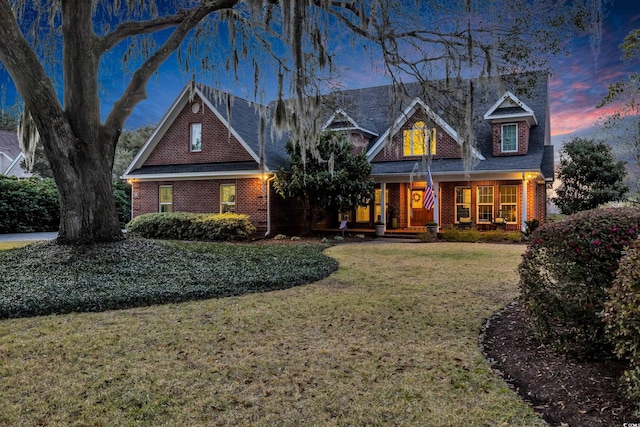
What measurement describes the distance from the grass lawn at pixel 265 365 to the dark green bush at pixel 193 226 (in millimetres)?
9676

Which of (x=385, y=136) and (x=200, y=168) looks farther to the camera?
(x=385, y=136)

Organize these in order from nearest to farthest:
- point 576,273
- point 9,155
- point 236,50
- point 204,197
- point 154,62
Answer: point 576,273 → point 154,62 → point 236,50 → point 204,197 → point 9,155

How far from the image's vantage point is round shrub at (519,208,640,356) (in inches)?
147

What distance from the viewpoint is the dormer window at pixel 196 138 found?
64.6 ft

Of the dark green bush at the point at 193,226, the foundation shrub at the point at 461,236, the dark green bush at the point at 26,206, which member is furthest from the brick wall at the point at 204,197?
the foundation shrub at the point at 461,236

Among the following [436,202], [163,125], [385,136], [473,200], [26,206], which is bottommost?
[26,206]

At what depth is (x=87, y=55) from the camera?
9820 millimetres

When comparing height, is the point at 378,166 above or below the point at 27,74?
below

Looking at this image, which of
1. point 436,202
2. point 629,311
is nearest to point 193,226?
point 436,202

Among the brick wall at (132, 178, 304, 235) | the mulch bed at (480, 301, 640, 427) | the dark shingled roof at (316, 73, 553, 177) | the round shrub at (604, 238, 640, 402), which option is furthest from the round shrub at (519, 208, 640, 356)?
the brick wall at (132, 178, 304, 235)

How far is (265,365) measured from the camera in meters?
4.10

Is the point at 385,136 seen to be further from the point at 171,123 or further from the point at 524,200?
the point at 171,123

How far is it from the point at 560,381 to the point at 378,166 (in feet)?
53.9

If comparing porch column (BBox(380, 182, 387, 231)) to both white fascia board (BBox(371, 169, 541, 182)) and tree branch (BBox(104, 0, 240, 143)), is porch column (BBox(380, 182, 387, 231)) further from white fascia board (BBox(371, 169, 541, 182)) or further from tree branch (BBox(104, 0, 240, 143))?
tree branch (BBox(104, 0, 240, 143))
